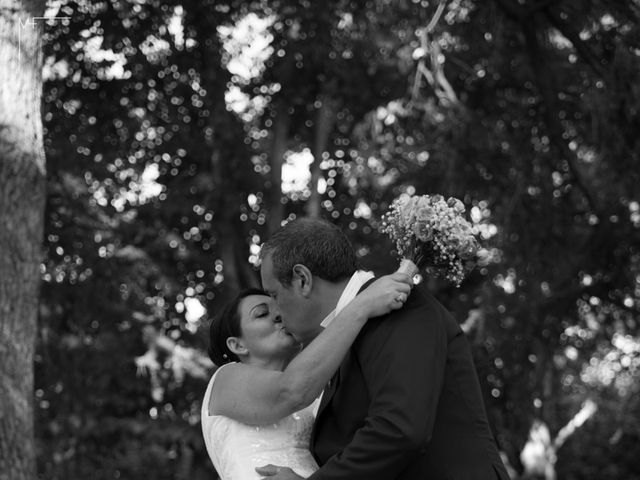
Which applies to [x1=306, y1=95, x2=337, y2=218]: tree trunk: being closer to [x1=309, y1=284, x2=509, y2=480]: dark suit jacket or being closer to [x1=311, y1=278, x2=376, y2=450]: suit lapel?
[x1=311, y1=278, x2=376, y2=450]: suit lapel

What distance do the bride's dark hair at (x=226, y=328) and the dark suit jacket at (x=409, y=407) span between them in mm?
844

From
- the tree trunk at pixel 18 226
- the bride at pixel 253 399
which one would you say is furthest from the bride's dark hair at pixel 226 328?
the tree trunk at pixel 18 226

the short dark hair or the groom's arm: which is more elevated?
the short dark hair

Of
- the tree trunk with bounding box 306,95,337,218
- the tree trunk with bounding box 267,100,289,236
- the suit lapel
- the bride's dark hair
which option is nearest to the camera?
the suit lapel

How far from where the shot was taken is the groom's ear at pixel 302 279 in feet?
11.4

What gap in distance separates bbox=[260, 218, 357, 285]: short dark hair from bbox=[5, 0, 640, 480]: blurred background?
275 inches

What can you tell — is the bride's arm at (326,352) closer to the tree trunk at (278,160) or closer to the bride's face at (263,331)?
the bride's face at (263,331)

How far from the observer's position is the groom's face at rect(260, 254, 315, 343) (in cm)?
351

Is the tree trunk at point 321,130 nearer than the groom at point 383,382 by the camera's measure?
No

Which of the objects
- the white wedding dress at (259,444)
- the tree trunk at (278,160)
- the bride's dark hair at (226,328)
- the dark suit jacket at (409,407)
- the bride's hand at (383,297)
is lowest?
the white wedding dress at (259,444)

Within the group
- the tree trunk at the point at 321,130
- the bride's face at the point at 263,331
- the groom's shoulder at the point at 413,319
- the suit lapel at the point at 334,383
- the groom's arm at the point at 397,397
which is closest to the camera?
the groom's arm at the point at 397,397

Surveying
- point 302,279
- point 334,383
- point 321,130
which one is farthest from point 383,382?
point 321,130

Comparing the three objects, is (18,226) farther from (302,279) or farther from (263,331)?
(302,279)

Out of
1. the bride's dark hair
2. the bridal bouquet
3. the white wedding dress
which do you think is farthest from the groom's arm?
the bride's dark hair
